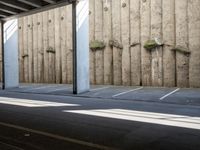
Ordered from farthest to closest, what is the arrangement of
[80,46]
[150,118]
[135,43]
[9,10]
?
[9,10], [135,43], [80,46], [150,118]

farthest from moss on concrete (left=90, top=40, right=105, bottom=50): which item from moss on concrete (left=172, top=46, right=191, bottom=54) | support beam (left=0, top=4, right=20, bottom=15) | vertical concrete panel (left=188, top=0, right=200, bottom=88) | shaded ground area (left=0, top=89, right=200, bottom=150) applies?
shaded ground area (left=0, top=89, right=200, bottom=150)

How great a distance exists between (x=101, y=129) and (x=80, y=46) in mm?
10715

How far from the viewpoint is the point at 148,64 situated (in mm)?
20281

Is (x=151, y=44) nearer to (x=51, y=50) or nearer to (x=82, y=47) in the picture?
(x=82, y=47)

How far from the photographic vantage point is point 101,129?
7758 millimetres

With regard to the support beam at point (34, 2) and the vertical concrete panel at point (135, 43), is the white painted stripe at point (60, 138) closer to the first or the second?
the support beam at point (34, 2)

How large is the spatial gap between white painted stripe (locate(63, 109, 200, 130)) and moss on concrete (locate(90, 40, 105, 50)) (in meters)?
12.3

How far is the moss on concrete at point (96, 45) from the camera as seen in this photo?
22.8 metres

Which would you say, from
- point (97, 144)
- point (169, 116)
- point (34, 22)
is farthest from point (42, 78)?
point (97, 144)

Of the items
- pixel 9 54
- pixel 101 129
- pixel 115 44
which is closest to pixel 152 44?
pixel 115 44

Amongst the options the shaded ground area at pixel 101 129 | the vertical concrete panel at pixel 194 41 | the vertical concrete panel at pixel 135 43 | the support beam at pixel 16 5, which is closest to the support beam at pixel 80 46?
the vertical concrete panel at pixel 135 43

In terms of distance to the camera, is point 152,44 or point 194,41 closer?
point 194,41

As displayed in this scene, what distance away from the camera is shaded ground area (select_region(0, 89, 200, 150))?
6.31 meters

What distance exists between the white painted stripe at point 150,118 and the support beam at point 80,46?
7003 millimetres
